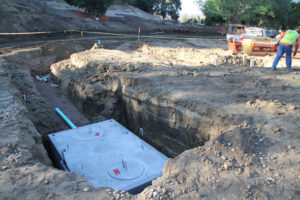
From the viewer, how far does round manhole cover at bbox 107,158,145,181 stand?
3.27 m

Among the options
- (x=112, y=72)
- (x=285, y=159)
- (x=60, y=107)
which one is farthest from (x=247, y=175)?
(x=60, y=107)

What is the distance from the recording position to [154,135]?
17.8 feet

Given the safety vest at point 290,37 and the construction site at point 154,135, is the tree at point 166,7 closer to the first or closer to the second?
the construction site at point 154,135

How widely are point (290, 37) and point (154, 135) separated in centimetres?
486

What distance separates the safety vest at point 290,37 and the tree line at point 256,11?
57.0 ft

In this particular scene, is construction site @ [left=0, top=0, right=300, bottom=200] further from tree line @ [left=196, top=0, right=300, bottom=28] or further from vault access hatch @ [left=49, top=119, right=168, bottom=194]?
tree line @ [left=196, top=0, right=300, bottom=28]

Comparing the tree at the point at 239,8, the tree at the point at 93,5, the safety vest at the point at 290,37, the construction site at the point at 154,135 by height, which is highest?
the tree at the point at 239,8

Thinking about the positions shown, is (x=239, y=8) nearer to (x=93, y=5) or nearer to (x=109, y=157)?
(x=93, y=5)

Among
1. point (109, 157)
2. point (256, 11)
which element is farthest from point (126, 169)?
point (256, 11)

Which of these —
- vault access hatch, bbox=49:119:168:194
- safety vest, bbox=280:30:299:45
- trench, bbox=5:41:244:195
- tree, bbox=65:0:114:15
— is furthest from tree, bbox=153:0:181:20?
vault access hatch, bbox=49:119:168:194

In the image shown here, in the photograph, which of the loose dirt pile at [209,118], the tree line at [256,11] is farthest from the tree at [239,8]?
the loose dirt pile at [209,118]

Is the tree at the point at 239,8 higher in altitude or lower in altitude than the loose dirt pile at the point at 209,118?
higher

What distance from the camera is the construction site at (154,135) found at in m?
2.48

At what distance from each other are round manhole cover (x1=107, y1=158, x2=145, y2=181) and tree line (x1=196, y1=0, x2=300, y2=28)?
22833 millimetres
